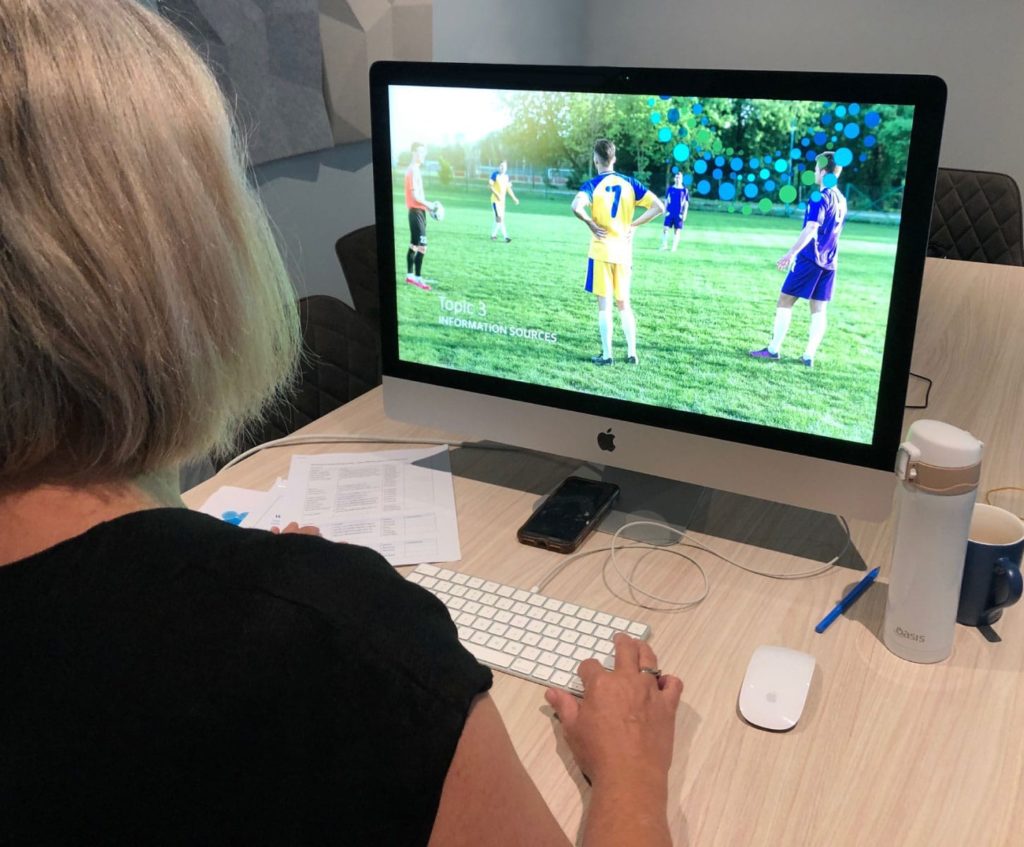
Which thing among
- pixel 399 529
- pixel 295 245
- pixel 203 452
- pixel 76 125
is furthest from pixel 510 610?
pixel 295 245

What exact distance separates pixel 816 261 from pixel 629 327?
0.22 metres

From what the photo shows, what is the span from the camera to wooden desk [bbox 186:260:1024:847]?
0.76 m

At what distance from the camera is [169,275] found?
23.0 inches

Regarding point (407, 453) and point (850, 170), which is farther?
point (407, 453)

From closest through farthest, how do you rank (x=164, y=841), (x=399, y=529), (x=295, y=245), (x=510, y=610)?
(x=164, y=841), (x=510, y=610), (x=399, y=529), (x=295, y=245)

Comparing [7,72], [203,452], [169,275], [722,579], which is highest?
[7,72]

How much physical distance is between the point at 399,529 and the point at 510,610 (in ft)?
0.77

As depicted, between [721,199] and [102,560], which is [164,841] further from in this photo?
[721,199]

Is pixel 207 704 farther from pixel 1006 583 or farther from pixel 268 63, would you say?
pixel 268 63

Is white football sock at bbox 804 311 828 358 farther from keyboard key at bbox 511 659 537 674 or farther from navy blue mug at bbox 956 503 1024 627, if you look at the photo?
keyboard key at bbox 511 659 537 674

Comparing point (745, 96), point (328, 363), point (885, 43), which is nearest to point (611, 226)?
point (745, 96)

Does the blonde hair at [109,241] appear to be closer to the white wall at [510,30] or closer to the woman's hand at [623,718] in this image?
the woman's hand at [623,718]

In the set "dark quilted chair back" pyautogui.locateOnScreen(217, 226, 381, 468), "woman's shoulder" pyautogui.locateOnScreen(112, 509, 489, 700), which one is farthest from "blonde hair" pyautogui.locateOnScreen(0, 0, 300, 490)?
"dark quilted chair back" pyautogui.locateOnScreen(217, 226, 381, 468)

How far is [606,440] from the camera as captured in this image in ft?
3.83
